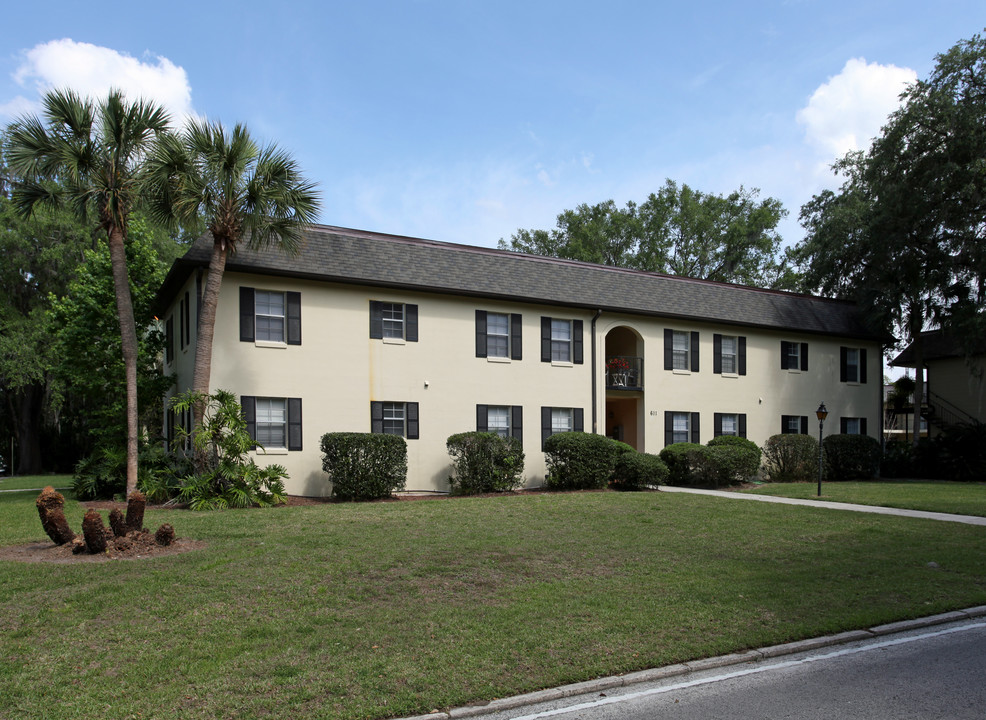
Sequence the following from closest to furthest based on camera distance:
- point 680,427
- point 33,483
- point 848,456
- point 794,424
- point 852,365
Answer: point 680,427 < point 848,456 < point 33,483 < point 794,424 < point 852,365

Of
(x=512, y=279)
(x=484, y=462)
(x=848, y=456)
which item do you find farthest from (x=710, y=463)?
(x=512, y=279)

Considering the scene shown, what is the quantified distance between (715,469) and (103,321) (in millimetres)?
17743

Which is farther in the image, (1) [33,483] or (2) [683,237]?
(2) [683,237]

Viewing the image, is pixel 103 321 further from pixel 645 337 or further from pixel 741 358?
pixel 741 358

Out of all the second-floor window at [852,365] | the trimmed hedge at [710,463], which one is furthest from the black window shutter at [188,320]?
the second-floor window at [852,365]

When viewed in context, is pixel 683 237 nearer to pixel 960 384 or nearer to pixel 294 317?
pixel 960 384

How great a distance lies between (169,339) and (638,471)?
46.3 feet

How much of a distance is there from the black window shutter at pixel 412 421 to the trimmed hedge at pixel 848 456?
14156 mm

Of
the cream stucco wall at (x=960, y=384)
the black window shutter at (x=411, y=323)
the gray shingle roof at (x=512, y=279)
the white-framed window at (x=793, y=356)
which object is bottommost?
the cream stucco wall at (x=960, y=384)

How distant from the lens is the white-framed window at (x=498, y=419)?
67.4ft

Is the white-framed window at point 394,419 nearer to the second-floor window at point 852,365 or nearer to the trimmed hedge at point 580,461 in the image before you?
the trimmed hedge at point 580,461

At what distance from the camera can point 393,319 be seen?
19.5 metres

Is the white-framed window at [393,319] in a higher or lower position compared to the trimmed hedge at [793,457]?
higher

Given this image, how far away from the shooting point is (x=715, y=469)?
845 inches
